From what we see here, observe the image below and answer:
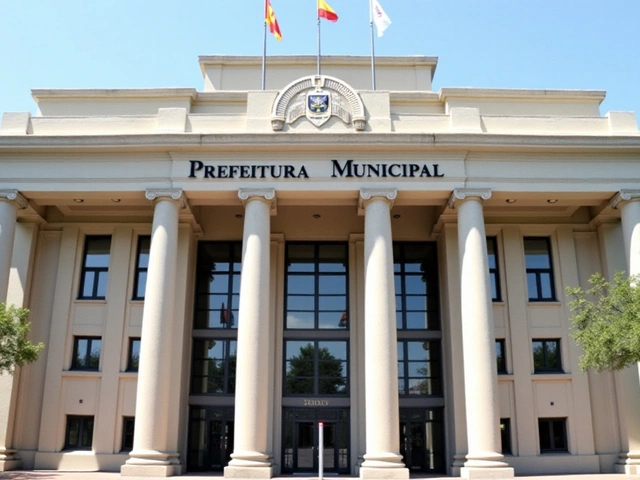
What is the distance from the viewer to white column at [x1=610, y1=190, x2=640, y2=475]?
23453mm

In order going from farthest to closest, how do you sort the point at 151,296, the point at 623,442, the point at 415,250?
the point at 415,250
the point at 623,442
the point at 151,296

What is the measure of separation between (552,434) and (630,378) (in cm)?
375

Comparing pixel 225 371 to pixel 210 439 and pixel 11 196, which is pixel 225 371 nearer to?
pixel 210 439

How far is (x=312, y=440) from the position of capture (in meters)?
25.4

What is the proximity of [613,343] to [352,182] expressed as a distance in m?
10.7

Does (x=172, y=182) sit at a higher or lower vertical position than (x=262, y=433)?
higher

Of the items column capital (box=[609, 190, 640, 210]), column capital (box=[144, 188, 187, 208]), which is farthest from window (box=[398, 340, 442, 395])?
column capital (box=[144, 188, 187, 208])

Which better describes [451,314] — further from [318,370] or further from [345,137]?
[345,137]

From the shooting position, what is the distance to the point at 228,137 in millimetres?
23859

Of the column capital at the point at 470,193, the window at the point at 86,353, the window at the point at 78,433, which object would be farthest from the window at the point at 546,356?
the window at the point at 78,433

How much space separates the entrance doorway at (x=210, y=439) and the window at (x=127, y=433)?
7.72 feet

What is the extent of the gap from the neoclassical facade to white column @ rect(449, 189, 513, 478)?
8 centimetres

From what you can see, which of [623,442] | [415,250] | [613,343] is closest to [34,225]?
[415,250]

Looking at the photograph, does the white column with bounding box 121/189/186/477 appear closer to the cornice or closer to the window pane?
the cornice
